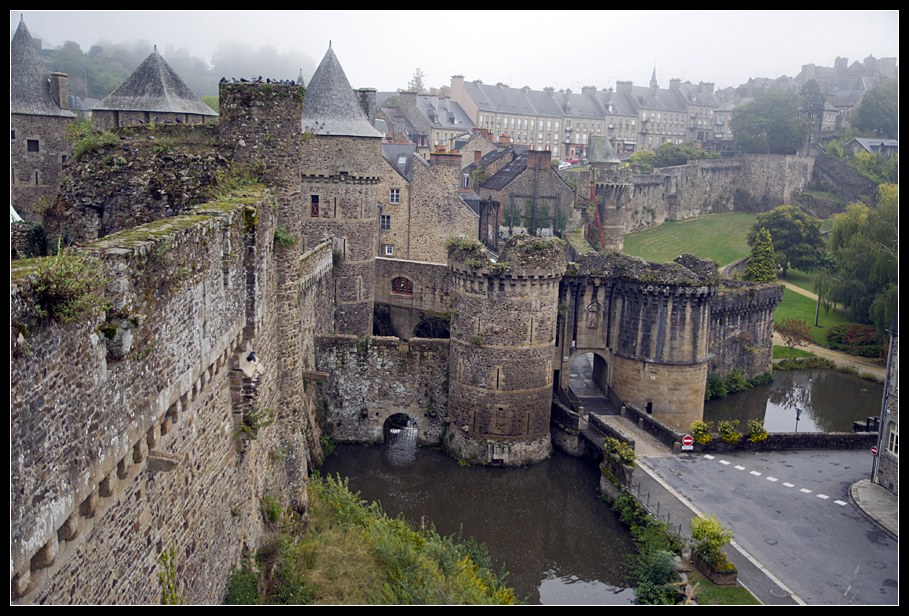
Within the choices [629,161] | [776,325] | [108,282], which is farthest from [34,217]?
[629,161]

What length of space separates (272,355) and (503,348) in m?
11.9

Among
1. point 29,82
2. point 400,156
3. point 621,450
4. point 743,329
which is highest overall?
point 29,82

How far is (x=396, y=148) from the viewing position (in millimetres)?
44438

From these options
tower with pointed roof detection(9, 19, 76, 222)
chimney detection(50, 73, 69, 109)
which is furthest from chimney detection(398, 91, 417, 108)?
tower with pointed roof detection(9, 19, 76, 222)

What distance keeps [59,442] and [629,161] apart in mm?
75002

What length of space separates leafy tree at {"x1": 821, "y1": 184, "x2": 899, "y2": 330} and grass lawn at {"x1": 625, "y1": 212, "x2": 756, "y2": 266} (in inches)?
543

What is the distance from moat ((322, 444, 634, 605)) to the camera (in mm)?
19062

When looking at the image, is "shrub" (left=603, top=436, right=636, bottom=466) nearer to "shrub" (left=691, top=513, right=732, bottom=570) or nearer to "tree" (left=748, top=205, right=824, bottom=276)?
"shrub" (left=691, top=513, right=732, bottom=570)

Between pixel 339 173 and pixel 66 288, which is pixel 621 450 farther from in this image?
pixel 66 288

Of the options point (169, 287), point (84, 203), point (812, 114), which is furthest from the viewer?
point (812, 114)

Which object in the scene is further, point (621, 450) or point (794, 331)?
point (794, 331)

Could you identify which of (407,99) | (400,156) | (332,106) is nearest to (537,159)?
(400,156)

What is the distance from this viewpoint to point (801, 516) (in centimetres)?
2070

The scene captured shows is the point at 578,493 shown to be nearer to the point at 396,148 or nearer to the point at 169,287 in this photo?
the point at 169,287
